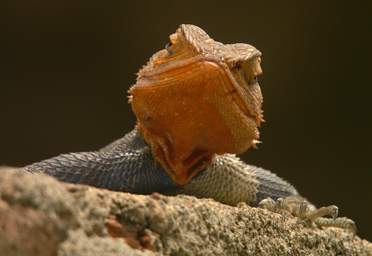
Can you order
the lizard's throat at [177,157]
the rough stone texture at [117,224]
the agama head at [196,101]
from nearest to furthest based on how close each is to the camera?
the rough stone texture at [117,224]
the agama head at [196,101]
the lizard's throat at [177,157]

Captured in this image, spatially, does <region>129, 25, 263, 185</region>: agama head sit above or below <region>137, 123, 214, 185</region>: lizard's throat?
above

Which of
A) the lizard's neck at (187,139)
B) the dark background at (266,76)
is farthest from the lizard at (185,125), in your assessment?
the dark background at (266,76)

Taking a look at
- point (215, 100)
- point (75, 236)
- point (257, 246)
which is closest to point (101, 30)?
point (215, 100)

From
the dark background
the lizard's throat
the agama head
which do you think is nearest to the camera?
the agama head

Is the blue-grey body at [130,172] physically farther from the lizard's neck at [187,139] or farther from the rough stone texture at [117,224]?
the rough stone texture at [117,224]

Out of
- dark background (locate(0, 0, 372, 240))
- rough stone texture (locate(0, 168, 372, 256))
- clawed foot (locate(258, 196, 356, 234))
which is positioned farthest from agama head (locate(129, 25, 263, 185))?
dark background (locate(0, 0, 372, 240))

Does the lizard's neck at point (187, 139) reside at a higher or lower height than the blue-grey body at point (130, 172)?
higher

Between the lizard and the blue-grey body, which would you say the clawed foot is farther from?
the blue-grey body

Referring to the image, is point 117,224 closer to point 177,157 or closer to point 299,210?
point 177,157

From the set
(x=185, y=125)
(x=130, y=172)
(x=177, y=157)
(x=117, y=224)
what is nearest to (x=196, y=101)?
(x=185, y=125)
